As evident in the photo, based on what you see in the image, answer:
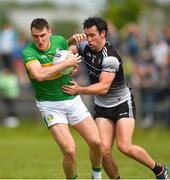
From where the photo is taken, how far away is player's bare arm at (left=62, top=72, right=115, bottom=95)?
12.2m

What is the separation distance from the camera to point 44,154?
66.8 feet

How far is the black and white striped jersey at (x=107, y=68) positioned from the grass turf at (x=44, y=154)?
5.80 feet

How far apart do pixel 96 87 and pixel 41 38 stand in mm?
1176

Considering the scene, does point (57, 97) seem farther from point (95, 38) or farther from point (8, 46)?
point (8, 46)

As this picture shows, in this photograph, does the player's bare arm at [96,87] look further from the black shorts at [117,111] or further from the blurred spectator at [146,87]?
the blurred spectator at [146,87]

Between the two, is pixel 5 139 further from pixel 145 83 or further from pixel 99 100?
pixel 99 100

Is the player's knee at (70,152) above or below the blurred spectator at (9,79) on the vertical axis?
above

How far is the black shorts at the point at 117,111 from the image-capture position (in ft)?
42.7

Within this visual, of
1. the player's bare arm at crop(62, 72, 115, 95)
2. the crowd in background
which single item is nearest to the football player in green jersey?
the player's bare arm at crop(62, 72, 115, 95)

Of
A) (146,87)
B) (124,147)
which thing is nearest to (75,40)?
(124,147)

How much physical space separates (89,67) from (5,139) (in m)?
13.4

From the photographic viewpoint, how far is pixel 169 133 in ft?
84.2

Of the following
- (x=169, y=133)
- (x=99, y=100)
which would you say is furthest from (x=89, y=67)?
(x=169, y=133)

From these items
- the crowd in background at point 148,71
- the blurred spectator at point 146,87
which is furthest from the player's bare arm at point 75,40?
the blurred spectator at point 146,87
